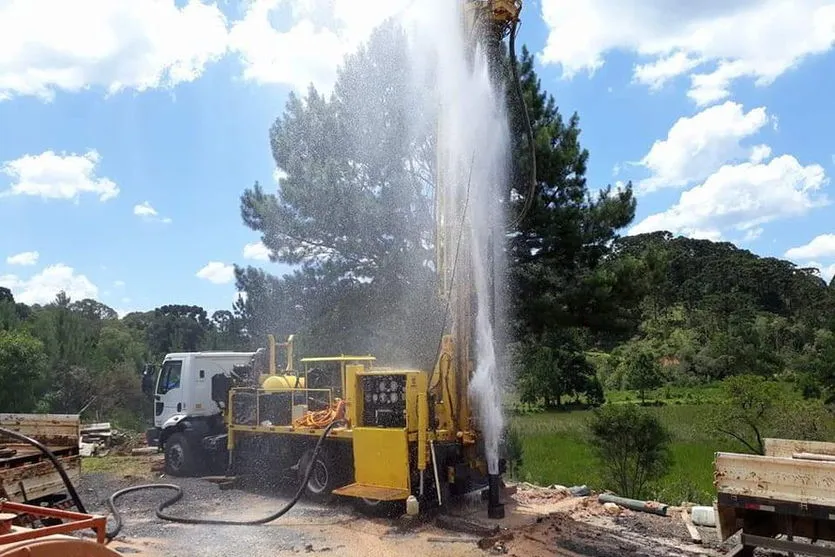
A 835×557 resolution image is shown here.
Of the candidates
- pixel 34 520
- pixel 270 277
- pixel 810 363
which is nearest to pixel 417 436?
pixel 34 520

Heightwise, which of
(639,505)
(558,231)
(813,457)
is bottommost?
(639,505)

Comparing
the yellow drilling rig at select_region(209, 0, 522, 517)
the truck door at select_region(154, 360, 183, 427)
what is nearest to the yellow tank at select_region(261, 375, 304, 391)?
the yellow drilling rig at select_region(209, 0, 522, 517)

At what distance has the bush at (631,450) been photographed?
13.2 metres

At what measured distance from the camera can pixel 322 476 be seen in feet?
37.3

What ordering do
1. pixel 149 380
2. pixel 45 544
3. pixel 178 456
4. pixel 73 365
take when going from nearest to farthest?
1. pixel 45 544
2. pixel 178 456
3. pixel 149 380
4. pixel 73 365

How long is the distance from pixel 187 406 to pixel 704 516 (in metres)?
10.2

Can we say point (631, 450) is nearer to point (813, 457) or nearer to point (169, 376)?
point (813, 457)

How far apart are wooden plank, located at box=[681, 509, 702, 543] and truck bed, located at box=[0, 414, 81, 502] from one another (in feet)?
24.7

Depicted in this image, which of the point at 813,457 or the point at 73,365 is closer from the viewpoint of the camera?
the point at 813,457

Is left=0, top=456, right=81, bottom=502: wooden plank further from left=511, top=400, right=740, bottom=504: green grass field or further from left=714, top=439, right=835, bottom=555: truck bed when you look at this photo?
left=511, top=400, right=740, bottom=504: green grass field

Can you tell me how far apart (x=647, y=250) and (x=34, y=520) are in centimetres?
1311

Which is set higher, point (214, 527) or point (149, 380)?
point (149, 380)

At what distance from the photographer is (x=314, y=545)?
8.56 meters

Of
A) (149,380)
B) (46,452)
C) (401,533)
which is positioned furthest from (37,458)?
(149,380)
